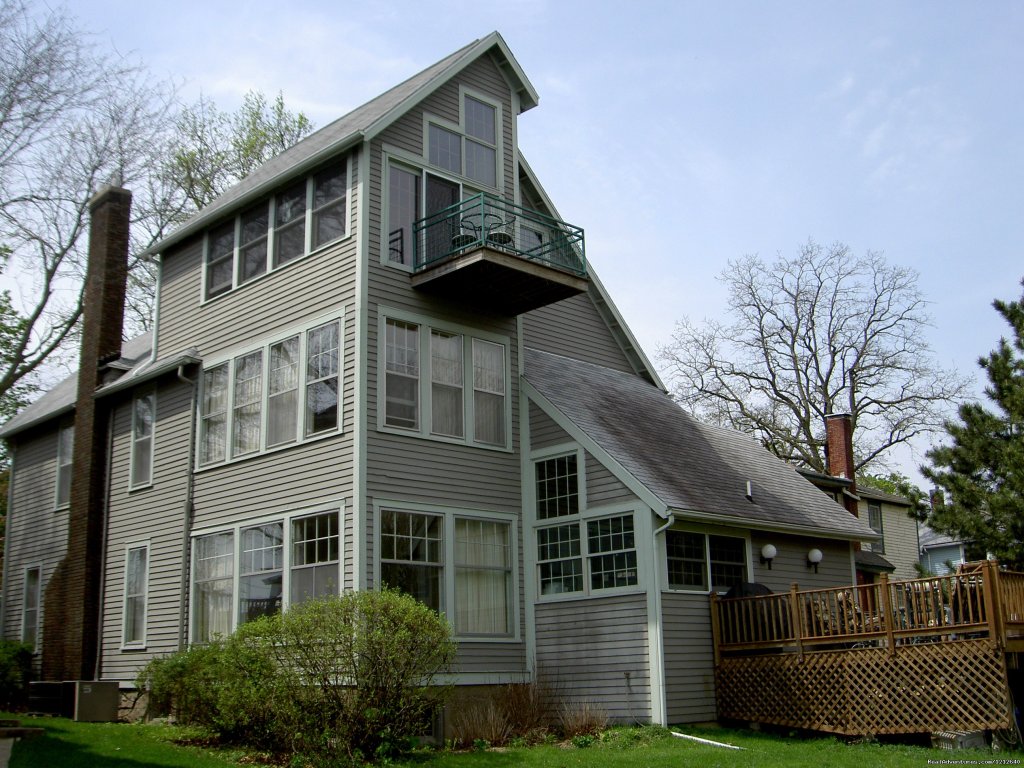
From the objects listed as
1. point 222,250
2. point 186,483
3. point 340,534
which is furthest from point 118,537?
point 340,534

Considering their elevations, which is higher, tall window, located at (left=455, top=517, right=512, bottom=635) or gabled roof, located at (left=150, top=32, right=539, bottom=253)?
→ gabled roof, located at (left=150, top=32, right=539, bottom=253)

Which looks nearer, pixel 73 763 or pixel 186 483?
pixel 73 763

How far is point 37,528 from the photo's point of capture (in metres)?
24.0

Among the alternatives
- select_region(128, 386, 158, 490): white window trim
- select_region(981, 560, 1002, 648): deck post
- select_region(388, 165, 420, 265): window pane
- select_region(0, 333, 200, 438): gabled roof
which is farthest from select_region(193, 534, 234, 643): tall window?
select_region(981, 560, 1002, 648): deck post

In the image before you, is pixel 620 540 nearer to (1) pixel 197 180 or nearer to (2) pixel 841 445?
(2) pixel 841 445

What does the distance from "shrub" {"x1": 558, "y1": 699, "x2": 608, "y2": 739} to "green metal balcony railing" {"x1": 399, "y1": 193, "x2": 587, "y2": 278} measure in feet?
22.8

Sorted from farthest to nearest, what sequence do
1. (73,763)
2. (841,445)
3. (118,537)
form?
1. (841,445)
2. (118,537)
3. (73,763)

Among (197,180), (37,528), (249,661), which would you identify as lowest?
(249,661)

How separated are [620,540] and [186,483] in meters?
8.21

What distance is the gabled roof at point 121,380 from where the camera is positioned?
63.2 feet

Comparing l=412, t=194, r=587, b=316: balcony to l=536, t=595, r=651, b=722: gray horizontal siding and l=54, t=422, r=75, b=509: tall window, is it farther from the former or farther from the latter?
l=54, t=422, r=75, b=509: tall window

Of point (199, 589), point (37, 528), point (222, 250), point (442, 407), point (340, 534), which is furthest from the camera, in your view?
point (37, 528)

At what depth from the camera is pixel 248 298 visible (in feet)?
60.1

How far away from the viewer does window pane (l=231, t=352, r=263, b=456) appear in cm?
1761
